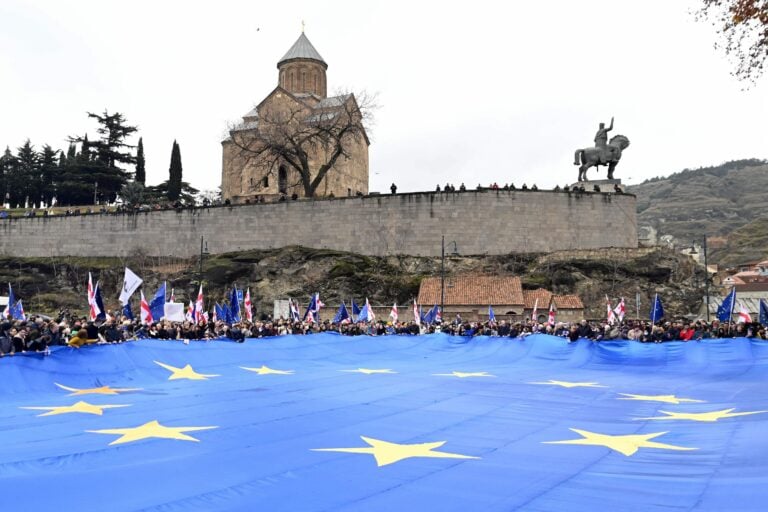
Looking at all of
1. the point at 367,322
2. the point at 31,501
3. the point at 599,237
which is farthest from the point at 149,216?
the point at 31,501

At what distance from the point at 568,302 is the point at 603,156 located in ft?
50.7

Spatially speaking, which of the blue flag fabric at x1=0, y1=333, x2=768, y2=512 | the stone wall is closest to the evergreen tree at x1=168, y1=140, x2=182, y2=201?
the stone wall

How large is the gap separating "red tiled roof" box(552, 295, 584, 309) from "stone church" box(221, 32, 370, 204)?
77.8ft

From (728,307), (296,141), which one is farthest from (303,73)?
(728,307)

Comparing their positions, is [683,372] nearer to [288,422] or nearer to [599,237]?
[288,422]

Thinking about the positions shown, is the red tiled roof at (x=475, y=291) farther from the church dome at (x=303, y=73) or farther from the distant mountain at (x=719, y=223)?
the distant mountain at (x=719, y=223)

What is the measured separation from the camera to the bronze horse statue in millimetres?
52250

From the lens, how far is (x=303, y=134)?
62656 mm

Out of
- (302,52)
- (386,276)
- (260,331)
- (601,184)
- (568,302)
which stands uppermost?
(302,52)

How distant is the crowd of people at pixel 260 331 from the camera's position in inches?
639

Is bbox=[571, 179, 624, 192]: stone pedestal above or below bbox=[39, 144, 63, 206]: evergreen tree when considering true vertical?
below

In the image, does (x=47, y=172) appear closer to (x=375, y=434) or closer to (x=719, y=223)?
(x=375, y=434)

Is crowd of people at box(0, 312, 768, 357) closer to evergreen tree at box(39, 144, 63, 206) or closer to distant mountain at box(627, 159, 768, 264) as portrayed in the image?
evergreen tree at box(39, 144, 63, 206)

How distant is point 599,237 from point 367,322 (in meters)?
26.3
